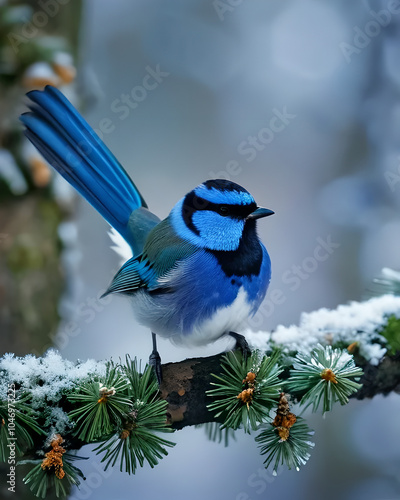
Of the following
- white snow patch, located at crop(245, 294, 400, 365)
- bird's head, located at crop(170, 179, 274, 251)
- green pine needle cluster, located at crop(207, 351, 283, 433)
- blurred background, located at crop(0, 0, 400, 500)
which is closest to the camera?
green pine needle cluster, located at crop(207, 351, 283, 433)

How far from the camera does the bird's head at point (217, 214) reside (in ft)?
4.07

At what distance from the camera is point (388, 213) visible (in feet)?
8.54

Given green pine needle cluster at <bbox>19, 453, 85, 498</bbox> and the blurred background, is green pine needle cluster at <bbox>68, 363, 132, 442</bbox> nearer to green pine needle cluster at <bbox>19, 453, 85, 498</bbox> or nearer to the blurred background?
green pine needle cluster at <bbox>19, 453, 85, 498</bbox>

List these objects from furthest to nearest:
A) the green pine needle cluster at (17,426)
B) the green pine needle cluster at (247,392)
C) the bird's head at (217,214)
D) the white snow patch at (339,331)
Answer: the white snow patch at (339,331) → the bird's head at (217,214) → the green pine needle cluster at (247,392) → the green pine needle cluster at (17,426)

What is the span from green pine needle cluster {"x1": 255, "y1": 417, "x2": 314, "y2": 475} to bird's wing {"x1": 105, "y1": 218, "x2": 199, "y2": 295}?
1.31 feet

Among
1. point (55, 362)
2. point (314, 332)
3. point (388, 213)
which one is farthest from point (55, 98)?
point (388, 213)

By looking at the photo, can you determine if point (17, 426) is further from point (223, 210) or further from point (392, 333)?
point (392, 333)

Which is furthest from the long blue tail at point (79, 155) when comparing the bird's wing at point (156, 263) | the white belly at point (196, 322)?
the white belly at point (196, 322)

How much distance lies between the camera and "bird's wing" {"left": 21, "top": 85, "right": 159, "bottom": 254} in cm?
142

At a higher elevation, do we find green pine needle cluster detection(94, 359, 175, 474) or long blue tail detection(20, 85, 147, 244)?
long blue tail detection(20, 85, 147, 244)

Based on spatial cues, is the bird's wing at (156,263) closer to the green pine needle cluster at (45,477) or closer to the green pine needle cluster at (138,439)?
the green pine needle cluster at (138,439)

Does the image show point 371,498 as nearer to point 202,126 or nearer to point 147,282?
point 147,282

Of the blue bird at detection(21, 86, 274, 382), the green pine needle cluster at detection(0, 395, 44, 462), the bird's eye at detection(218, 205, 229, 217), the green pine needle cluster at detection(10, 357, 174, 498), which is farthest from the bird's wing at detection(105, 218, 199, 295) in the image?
the green pine needle cluster at detection(0, 395, 44, 462)

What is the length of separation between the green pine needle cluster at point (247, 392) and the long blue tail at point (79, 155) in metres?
0.58
